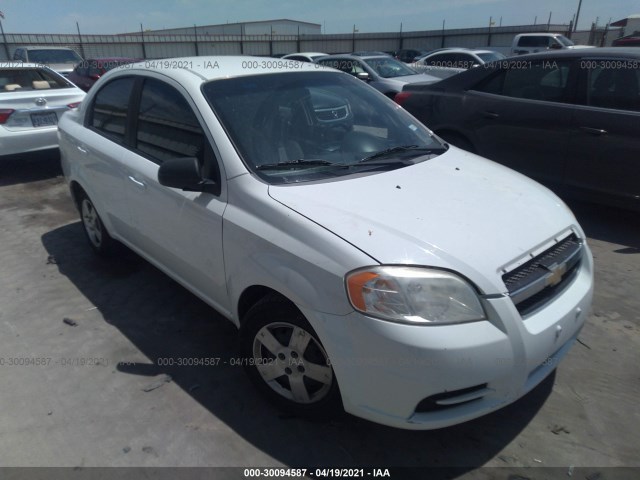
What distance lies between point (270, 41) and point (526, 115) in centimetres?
3209

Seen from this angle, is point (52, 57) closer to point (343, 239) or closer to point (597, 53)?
point (597, 53)

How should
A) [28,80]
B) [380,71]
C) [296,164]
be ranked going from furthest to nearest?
[380,71]
[28,80]
[296,164]

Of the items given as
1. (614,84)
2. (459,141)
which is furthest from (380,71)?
(614,84)

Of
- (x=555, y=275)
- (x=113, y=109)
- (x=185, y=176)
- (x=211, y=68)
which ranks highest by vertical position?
(x=211, y=68)

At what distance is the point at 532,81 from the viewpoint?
5.23m

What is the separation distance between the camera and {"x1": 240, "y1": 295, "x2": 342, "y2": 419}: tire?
7.64 feet

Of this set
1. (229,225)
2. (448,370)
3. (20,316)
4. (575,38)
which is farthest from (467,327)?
(575,38)

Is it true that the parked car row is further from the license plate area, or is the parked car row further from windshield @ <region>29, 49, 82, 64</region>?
windshield @ <region>29, 49, 82, 64</region>

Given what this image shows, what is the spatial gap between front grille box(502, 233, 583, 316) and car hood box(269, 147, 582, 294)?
71 mm

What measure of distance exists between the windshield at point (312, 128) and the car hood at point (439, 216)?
0.18m

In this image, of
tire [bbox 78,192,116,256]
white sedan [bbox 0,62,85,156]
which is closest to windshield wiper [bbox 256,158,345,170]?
tire [bbox 78,192,116,256]

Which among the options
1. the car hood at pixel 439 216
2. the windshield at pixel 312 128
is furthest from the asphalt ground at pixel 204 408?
the windshield at pixel 312 128

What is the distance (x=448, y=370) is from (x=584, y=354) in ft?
5.24

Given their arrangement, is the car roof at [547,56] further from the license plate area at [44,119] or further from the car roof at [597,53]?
the license plate area at [44,119]
